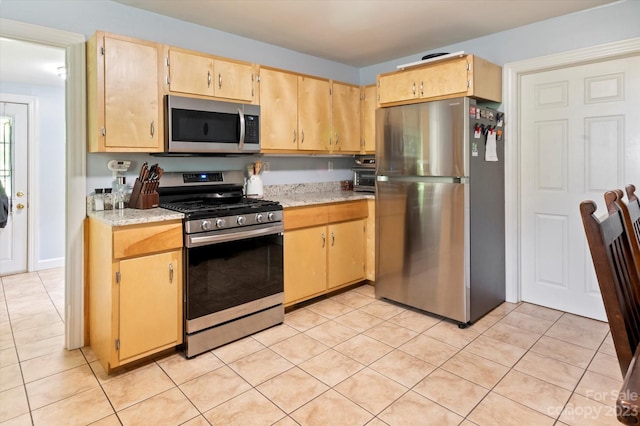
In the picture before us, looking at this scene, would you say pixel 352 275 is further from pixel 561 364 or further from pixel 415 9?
pixel 415 9

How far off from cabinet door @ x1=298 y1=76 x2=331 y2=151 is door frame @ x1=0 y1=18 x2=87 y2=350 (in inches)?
66.0

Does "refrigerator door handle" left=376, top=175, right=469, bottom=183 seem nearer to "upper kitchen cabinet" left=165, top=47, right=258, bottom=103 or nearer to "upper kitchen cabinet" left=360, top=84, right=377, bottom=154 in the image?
"upper kitchen cabinet" left=360, top=84, right=377, bottom=154

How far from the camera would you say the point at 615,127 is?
2859 mm

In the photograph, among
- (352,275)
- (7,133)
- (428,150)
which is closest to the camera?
(428,150)

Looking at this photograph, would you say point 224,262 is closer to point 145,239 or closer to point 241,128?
point 145,239

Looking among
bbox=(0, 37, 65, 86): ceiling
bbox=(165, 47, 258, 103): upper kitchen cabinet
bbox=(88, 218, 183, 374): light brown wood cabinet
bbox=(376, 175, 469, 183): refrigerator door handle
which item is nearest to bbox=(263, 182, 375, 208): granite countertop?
bbox=(376, 175, 469, 183): refrigerator door handle

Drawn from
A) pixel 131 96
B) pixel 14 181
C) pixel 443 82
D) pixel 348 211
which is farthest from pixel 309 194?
pixel 14 181

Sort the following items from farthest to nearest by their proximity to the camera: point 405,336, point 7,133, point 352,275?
point 7,133
point 352,275
point 405,336

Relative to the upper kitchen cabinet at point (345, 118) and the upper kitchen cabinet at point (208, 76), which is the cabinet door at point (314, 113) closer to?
the upper kitchen cabinet at point (345, 118)

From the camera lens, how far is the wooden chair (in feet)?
2.48

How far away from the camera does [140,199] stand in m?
2.61

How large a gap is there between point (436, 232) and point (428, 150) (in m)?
0.65

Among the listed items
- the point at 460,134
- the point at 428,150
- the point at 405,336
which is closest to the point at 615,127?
the point at 460,134

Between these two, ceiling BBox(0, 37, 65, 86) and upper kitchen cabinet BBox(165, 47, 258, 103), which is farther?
ceiling BBox(0, 37, 65, 86)
